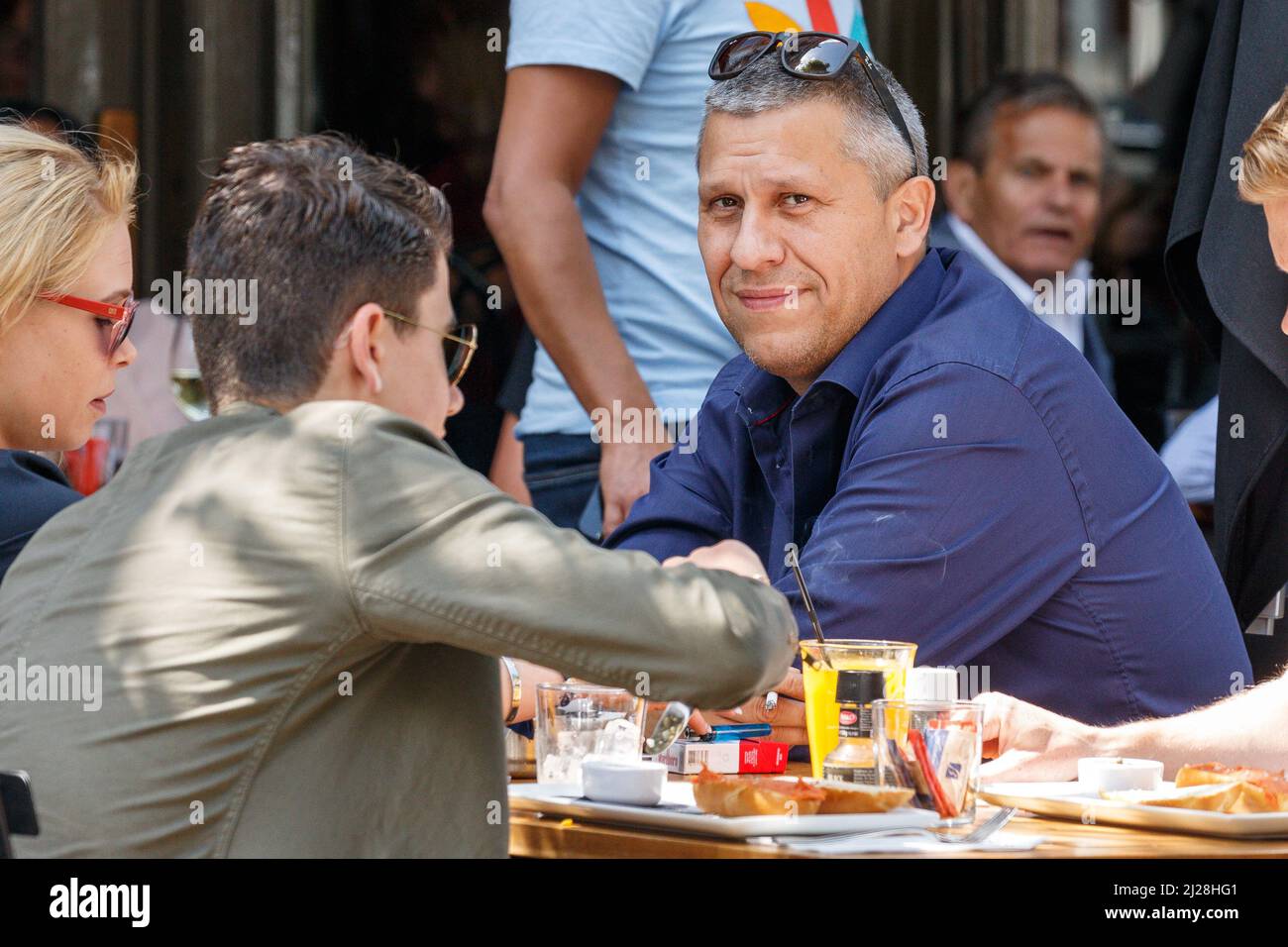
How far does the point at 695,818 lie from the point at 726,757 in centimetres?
51

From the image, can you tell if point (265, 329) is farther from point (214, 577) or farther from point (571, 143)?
point (571, 143)

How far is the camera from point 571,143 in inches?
133

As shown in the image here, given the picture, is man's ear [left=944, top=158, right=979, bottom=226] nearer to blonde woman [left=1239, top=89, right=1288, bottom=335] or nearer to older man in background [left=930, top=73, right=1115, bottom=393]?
older man in background [left=930, top=73, right=1115, bottom=393]

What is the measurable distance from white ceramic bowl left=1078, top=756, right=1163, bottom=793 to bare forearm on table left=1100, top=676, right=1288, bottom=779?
159mm

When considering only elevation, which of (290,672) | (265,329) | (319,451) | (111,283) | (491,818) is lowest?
(491,818)

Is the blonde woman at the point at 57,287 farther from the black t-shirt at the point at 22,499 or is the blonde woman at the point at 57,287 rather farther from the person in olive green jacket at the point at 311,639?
the person in olive green jacket at the point at 311,639

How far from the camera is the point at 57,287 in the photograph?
2670 millimetres

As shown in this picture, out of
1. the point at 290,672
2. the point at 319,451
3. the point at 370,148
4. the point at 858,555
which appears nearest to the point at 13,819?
the point at 290,672

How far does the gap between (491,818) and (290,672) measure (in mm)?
265

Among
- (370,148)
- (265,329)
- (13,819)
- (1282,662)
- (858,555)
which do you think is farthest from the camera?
(370,148)

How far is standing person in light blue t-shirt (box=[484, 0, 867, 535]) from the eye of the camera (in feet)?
10.9

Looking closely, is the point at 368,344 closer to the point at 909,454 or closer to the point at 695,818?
Answer: the point at 695,818

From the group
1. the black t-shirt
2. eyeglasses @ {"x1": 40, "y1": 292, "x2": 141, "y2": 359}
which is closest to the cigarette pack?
the black t-shirt

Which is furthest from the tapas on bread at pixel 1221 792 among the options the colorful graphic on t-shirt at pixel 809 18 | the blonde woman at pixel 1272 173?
the colorful graphic on t-shirt at pixel 809 18
